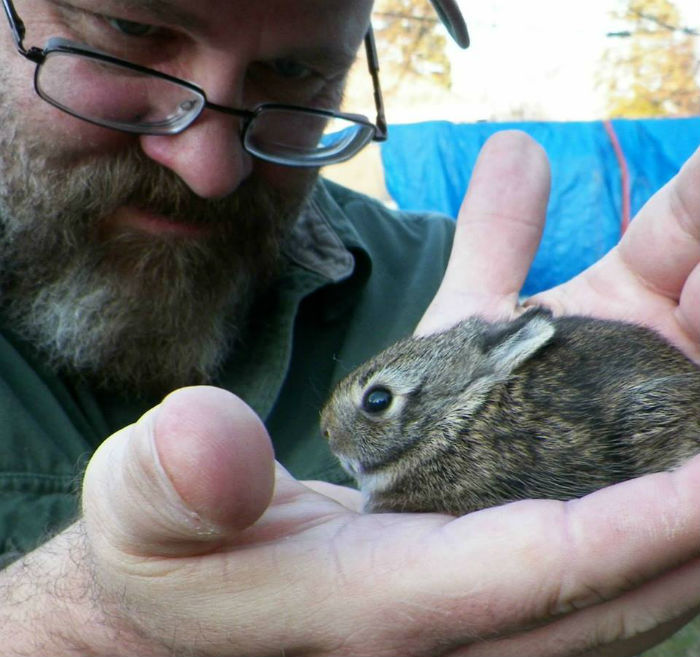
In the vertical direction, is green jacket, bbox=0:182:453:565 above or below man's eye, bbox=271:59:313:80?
below

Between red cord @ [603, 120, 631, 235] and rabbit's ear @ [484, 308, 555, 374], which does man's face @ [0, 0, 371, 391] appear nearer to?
rabbit's ear @ [484, 308, 555, 374]

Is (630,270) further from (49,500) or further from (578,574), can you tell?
(49,500)

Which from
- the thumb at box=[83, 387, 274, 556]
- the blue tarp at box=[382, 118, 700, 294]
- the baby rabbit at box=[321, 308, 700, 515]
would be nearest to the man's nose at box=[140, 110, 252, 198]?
the baby rabbit at box=[321, 308, 700, 515]

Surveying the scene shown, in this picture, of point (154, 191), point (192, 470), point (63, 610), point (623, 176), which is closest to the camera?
point (192, 470)

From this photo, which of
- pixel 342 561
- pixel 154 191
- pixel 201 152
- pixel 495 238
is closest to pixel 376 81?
pixel 495 238

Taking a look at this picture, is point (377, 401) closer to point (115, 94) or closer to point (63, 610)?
point (63, 610)
